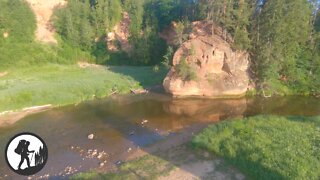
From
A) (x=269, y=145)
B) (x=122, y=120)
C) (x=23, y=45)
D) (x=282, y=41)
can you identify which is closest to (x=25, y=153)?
(x=269, y=145)

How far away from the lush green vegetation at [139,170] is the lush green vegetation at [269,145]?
3800 mm

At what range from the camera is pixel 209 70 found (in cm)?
4262

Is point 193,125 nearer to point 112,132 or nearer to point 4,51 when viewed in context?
point 112,132

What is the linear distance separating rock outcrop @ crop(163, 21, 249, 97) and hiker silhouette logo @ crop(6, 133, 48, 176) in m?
35.5

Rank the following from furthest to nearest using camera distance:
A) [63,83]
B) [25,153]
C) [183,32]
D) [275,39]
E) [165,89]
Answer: [183,32], [165,89], [63,83], [275,39], [25,153]

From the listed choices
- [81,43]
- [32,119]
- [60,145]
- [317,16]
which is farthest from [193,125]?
[81,43]

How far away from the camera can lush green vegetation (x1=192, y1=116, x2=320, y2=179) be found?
57.9 feet

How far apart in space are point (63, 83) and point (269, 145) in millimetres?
31125

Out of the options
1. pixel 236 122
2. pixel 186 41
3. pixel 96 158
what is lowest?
pixel 96 158

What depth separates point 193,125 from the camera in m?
30.8

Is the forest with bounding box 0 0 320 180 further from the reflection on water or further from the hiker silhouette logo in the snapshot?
the hiker silhouette logo

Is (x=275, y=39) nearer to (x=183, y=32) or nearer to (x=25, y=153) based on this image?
(x=183, y=32)

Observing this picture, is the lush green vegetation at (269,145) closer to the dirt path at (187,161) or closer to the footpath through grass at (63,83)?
the dirt path at (187,161)

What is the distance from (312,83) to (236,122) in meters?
23.3
